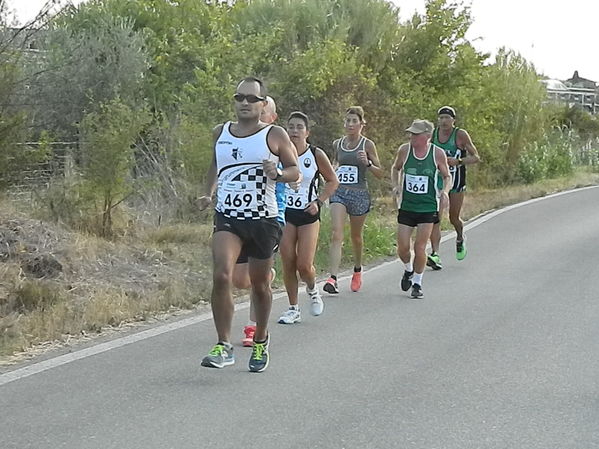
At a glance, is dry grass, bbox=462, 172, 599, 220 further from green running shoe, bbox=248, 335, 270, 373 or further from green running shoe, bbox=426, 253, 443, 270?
green running shoe, bbox=248, 335, 270, 373

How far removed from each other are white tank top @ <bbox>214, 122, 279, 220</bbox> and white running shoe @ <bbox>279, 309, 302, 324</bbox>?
7.01 feet

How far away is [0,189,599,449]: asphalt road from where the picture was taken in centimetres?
543

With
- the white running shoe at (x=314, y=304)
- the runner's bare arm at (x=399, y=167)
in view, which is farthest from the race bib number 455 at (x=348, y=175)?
the white running shoe at (x=314, y=304)

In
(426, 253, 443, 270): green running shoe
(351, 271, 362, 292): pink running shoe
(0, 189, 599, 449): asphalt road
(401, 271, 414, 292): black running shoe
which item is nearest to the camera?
(0, 189, 599, 449): asphalt road

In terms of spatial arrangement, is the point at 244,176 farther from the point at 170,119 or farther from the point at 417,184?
the point at 170,119

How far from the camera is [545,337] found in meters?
8.21

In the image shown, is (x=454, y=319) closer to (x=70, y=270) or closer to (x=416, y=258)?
(x=416, y=258)

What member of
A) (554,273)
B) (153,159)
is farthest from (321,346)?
(153,159)

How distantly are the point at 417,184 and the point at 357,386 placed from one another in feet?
12.8

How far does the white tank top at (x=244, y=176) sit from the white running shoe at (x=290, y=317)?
2138 mm

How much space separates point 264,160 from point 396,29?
59.6ft

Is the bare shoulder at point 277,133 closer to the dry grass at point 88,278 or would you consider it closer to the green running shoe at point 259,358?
the green running shoe at point 259,358

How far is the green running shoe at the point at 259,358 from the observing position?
6.81m

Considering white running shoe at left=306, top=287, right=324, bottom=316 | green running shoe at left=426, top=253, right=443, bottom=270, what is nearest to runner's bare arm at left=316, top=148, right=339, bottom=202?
white running shoe at left=306, top=287, right=324, bottom=316
